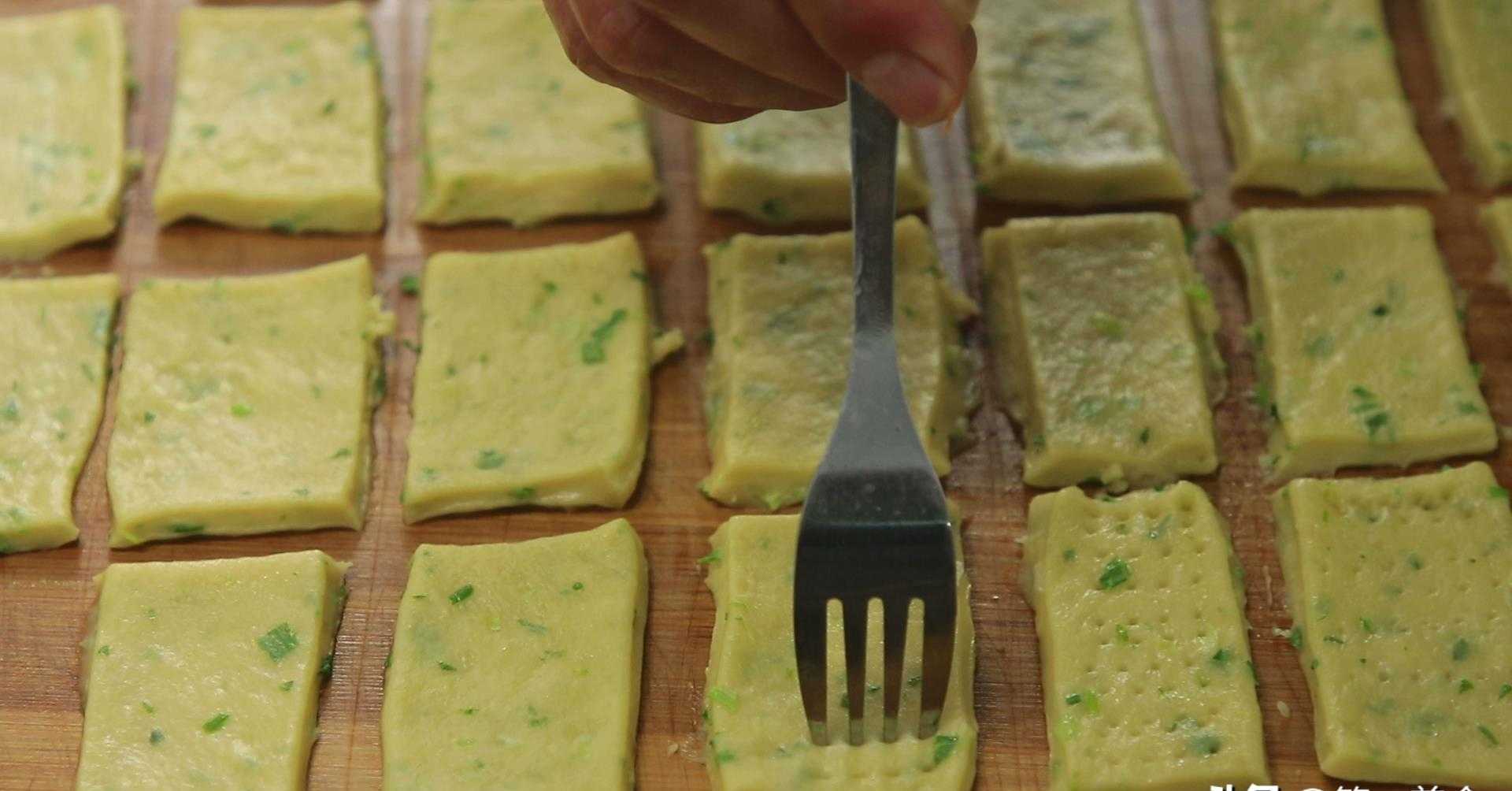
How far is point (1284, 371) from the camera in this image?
9.17 feet

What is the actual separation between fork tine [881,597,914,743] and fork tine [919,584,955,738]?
0.12ft

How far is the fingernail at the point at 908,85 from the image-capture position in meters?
1.86

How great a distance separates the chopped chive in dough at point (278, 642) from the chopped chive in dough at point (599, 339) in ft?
2.40

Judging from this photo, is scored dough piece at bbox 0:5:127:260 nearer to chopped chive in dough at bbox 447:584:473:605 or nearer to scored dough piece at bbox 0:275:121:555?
scored dough piece at bbox 0:275:121:555

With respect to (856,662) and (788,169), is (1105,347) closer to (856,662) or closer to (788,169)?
(788,169)

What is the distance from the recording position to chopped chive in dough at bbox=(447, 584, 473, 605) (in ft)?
8.30

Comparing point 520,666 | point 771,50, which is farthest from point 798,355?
point 771,50

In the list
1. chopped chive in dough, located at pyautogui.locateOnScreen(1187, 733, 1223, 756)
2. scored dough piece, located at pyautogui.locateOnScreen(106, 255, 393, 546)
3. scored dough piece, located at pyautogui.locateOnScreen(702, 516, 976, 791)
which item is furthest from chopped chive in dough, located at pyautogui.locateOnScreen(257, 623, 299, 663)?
chopped chive in dough, located at pyautogui.locateOnScreen(1187, 733, 1223, 756)

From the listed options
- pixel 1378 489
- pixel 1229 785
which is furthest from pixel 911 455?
pixel 1378 489

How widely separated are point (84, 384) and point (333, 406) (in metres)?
0.50

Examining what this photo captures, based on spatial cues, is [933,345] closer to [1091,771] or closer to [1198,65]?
[1091,771]

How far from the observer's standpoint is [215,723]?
7.86 ft

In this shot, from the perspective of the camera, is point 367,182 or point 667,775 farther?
point 367,182

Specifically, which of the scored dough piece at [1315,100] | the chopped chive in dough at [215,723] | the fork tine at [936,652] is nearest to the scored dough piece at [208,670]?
the chopped chive in dough at [215,723]
